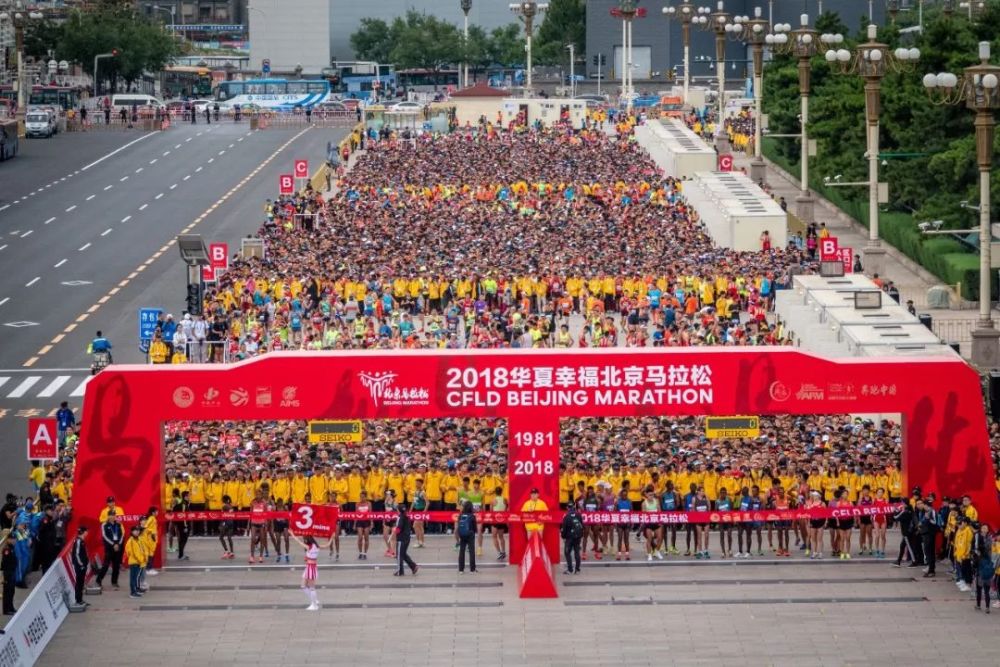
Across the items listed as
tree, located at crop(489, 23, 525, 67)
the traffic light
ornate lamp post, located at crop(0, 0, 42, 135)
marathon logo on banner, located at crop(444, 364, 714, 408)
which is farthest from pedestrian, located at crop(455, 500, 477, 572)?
tree, located at crop(489, 23, 525, 67)

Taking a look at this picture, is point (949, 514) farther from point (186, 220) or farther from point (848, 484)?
point (186, 220)

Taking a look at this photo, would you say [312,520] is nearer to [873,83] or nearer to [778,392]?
[778,392]

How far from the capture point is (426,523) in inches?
1436

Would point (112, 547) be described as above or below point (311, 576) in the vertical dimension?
above

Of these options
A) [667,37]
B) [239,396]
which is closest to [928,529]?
[239,396]

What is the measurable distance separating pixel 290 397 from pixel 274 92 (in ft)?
401

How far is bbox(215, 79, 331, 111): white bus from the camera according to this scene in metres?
150

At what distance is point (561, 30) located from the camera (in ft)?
591

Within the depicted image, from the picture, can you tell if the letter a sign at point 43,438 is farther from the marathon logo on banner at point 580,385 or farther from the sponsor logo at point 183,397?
the marathon logo on banner at point 580,385

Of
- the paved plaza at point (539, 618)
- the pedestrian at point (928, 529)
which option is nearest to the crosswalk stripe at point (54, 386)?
the paved plaza at point (539, 618)

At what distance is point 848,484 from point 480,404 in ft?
20.4

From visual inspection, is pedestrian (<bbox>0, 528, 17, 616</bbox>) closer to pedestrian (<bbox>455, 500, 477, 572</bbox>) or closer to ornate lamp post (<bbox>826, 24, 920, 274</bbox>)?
pedestrian (<bbox>455, 500, 477, 572</bbox>)

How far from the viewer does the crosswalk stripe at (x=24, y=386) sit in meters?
51.4

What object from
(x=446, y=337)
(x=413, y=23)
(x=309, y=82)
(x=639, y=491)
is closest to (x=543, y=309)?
(x=446, y=337)
